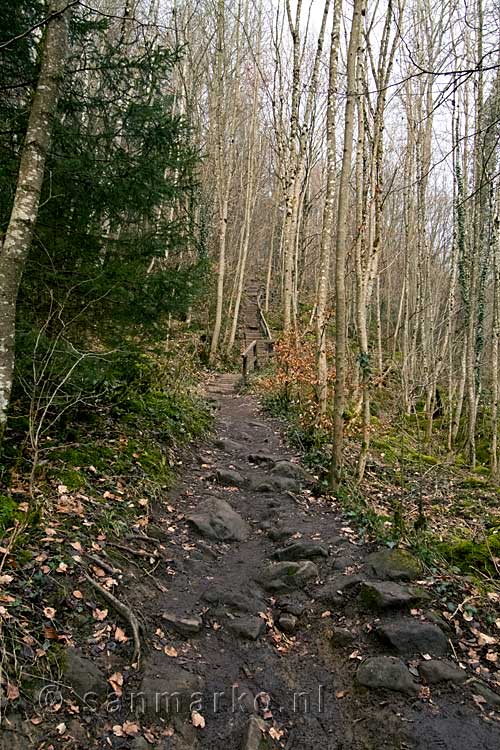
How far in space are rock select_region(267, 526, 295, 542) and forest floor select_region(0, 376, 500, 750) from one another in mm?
15

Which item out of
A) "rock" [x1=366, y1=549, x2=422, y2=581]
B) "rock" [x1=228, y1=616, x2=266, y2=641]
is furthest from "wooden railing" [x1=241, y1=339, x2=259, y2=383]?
"rock" [x1=228, y1=616, x2=266, y2=641]

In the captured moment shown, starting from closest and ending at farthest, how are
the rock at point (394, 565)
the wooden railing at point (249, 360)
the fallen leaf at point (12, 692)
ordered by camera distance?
the fallen leaf at point (12, 692) < the rock at point (394, 565) < the wooden railing at point (249, 360)

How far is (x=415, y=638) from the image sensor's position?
10.7ft

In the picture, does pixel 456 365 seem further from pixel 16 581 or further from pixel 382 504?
pixel 16 581

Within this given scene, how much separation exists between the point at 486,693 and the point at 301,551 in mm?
1952

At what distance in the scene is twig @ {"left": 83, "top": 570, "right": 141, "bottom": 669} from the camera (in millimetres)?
2960

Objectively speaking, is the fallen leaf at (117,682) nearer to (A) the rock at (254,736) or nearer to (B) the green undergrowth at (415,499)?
(A) the rock at (254,736)

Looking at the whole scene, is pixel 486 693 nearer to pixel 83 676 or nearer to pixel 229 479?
pixel 83 676

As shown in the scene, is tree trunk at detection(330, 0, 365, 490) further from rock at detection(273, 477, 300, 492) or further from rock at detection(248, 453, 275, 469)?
rock at detection(248, 453, 275, 469)

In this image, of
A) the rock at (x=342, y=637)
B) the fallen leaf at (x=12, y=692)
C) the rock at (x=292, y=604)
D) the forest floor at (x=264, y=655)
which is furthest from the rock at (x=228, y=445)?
the fallen leaf at (x=12, y=692)

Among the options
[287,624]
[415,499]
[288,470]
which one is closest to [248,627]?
[287,624]

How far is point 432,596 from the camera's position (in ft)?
12.4

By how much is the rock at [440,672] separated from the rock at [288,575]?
1273 millimetres

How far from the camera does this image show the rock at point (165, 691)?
8.74 feet
